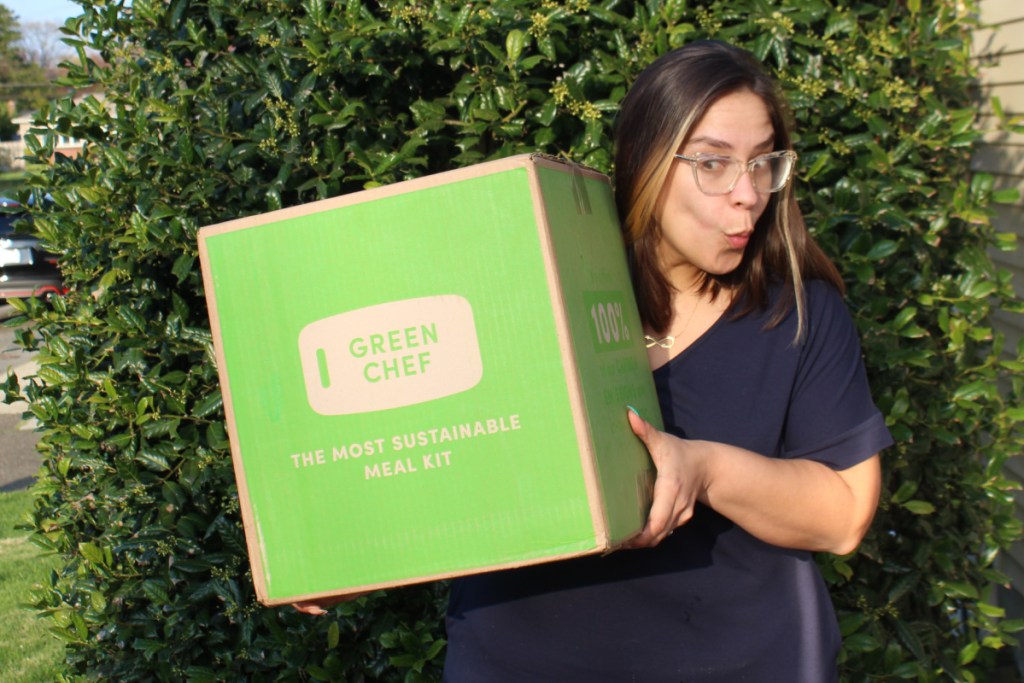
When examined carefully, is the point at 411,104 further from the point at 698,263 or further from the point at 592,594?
the point at 592,594

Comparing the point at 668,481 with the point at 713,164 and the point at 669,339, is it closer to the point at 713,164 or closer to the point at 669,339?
the point at 669,339

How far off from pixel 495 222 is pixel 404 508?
375mm

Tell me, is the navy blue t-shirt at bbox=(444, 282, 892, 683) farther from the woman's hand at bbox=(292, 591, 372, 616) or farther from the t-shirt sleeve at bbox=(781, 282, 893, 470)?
the woman's hand at bbox=(292, 591, 372, 616)

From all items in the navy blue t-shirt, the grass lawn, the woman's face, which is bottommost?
the grass lawn

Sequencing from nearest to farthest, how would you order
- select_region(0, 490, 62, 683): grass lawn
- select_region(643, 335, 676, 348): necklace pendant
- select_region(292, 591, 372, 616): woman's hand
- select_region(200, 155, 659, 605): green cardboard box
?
1. select_region(200, 155, 659, 605): green cardboard box
2. select_region(292, 591, 372, 616): woman's hand
3. select_region(643, 335, 676, 348): necklace pendant
4. select_region(0, 490, 62, 683): grass lawn

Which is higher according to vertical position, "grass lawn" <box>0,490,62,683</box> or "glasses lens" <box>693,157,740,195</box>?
"glasses lens" <box>693,157,740,195</box>

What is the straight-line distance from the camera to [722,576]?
5.11 feet

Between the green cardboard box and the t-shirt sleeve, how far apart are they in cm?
27

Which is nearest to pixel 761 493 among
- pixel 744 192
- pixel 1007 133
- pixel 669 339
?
pixel 669 339

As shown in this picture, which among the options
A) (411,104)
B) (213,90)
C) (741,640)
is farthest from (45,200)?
(741,640)

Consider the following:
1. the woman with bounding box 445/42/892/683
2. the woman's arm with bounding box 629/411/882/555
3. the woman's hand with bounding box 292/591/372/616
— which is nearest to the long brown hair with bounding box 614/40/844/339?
the woman with bounding box 445/42/892/683

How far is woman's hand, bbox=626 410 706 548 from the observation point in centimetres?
139

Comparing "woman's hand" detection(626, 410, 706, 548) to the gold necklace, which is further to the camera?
the gold necklace

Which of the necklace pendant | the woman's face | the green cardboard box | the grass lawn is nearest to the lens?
the green cardboard box
